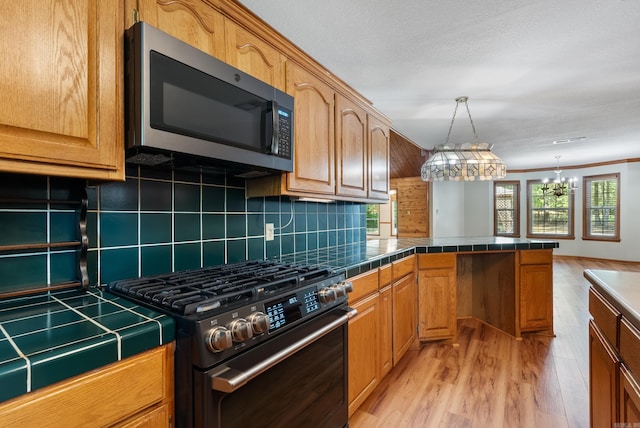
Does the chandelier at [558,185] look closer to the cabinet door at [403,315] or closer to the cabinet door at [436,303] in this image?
the cabinet door at [436,303]

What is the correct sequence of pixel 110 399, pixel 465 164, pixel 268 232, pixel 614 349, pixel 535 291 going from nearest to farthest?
pixel 110 399
pixel 614 349
pixel 268 232
pixel 535 291
pixel 465 164

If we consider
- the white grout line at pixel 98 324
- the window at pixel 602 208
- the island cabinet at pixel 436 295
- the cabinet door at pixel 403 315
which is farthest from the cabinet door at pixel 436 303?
the window at pixel 602 208

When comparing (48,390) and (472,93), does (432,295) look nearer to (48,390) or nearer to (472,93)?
(472,93)

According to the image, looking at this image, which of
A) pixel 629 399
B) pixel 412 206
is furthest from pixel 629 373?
pixel 412 206

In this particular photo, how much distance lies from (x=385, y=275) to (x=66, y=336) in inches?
67.2

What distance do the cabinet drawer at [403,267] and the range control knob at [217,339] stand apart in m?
1.54

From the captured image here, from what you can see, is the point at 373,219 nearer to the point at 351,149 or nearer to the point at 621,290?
the point at 351,149

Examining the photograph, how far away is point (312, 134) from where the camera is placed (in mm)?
1865

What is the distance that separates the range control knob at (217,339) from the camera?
2.77 feet

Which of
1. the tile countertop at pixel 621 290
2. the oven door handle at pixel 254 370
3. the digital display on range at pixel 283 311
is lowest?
the oven door handle at pixel 254 370

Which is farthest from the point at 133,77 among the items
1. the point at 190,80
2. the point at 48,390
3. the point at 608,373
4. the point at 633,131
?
the point at 633,131

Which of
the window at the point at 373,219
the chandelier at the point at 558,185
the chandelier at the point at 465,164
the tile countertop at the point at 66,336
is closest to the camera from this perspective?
the tile countertop at the point at 66,336

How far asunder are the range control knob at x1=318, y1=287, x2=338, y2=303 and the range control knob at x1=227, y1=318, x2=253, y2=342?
42cm

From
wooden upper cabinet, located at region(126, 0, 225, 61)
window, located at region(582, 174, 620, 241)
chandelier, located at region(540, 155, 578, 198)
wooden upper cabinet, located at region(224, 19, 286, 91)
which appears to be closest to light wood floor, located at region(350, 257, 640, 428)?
wooden upper cabinet, located at region(224, 19, 286, 91)
